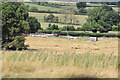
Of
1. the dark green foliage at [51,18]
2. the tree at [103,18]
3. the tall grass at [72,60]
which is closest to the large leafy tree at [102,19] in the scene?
the tree at [103,18]

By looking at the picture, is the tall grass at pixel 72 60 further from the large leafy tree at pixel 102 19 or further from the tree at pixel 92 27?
the tree at pixel 92 27

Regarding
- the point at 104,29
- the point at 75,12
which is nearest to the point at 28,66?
the point at 104,29

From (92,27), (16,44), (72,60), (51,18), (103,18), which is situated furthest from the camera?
(51,18)

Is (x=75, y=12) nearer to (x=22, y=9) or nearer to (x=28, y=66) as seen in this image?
(x=22, y=9)

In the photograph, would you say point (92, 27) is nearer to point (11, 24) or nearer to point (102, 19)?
point (102, 19)

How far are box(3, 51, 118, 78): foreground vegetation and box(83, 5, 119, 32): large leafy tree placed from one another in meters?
62.0

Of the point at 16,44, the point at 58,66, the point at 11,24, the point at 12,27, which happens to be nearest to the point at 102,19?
the point at 11,24

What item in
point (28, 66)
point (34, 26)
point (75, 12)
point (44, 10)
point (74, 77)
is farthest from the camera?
point (75, 12)

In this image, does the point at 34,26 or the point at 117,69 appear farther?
the point at 34,26

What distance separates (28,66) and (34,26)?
62.3m

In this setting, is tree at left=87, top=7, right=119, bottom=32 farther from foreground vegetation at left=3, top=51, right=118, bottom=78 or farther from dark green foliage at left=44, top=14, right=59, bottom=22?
foreground vegetation at left=3, top=51, right=118, bottom=78

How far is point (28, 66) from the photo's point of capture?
8.09 metres

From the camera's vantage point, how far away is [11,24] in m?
33.7

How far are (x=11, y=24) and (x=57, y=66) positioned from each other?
26.2 meters
